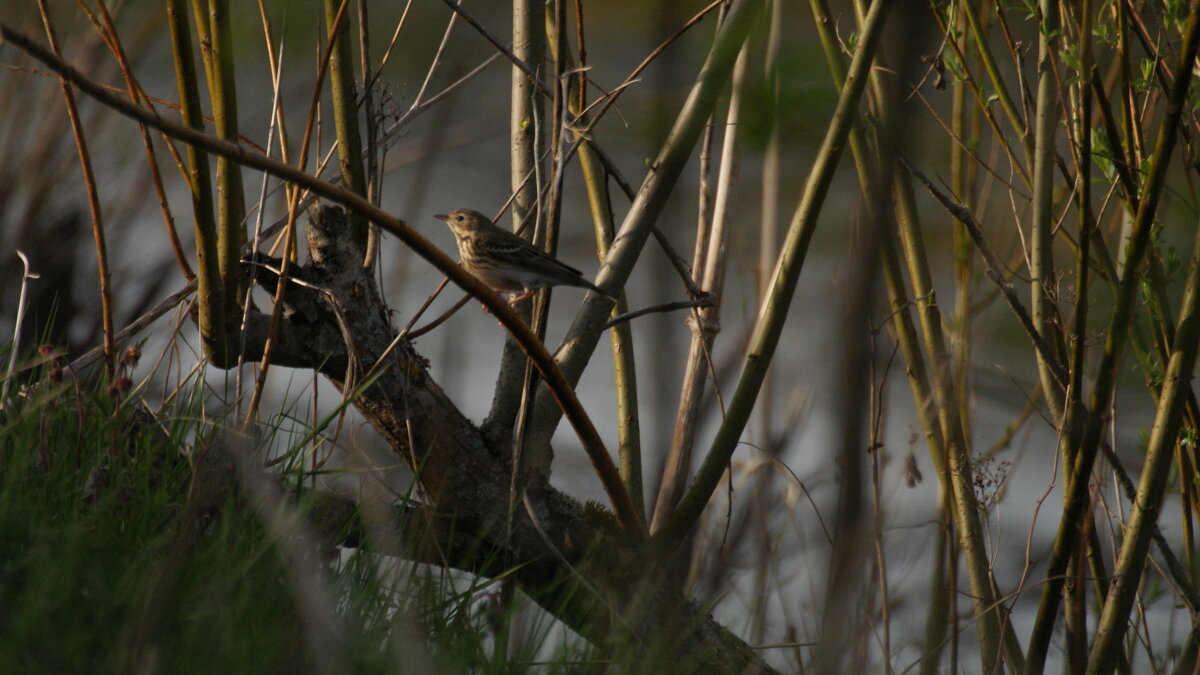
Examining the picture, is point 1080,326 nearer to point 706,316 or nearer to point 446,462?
point 706,316

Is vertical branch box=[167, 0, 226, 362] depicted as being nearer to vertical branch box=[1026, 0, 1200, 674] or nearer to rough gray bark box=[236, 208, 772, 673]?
rough gray bark box=[236, 208, 772, 673]

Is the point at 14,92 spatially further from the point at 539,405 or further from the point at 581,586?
the point at 581,586

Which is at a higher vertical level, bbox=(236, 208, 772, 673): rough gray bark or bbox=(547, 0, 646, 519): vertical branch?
bbox=(547, 0, 646, 519): vertical branch

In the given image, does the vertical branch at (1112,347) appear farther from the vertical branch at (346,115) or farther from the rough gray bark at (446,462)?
the vertical branch at (346,115)

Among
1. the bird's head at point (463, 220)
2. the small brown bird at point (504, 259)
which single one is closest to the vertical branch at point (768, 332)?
the small brown bird at point (504, 259)

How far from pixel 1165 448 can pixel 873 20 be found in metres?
Answer: 1.55

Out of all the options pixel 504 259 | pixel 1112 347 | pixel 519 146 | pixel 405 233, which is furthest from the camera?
pixel 504 259

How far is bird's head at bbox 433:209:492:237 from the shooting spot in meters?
5.33

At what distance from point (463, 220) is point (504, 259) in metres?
0.99

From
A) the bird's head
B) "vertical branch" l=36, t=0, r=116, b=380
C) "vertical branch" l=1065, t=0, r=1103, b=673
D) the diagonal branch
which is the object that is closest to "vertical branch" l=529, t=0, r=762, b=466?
the diagonal branch

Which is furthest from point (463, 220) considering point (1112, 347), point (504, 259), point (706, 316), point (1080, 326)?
point (1112, 347)

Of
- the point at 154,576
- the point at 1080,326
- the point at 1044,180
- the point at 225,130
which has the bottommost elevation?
the point at 154,576

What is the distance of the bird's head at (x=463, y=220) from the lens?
5.33 metres

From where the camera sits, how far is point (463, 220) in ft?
18.1
